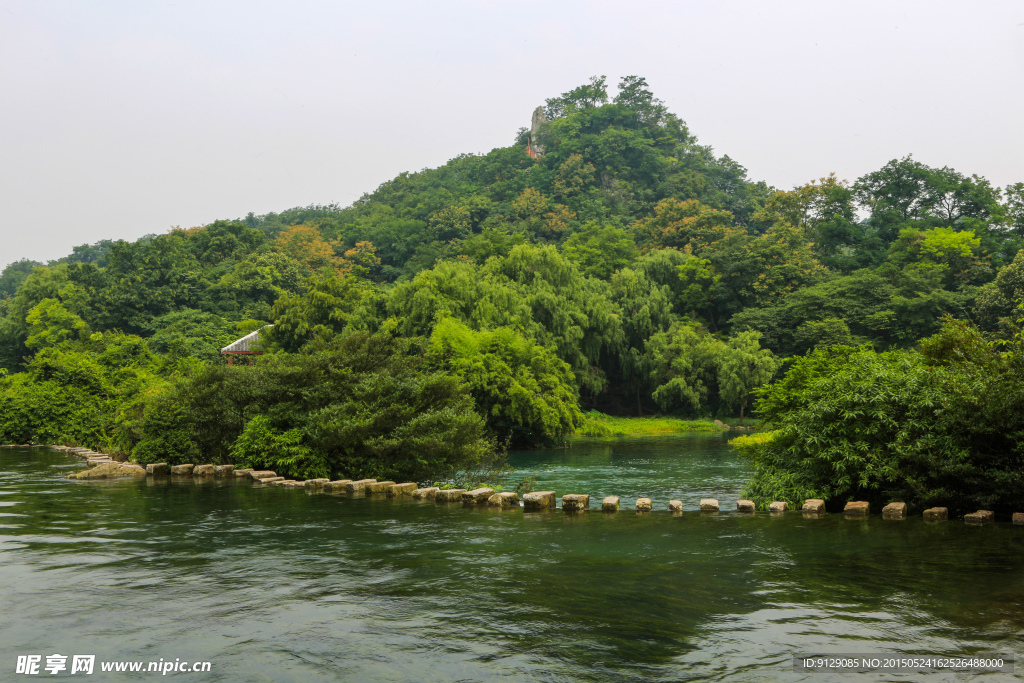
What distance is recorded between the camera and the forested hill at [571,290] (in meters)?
30.2

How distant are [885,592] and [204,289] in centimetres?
4636

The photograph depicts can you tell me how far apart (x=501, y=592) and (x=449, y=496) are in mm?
4667

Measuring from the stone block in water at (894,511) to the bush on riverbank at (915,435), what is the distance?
0.31 metres

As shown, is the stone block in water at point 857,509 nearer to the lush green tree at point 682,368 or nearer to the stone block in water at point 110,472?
the stone block in water at point 110,472

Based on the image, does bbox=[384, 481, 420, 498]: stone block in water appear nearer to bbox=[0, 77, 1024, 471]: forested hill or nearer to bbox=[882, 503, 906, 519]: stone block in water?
bbox=[882, 503, 906, 519]: stone block in water

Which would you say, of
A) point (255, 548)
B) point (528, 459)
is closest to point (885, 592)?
point (255, 548)

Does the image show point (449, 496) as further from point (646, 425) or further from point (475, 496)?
point (646, 425)

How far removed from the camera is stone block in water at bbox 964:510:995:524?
777 cm

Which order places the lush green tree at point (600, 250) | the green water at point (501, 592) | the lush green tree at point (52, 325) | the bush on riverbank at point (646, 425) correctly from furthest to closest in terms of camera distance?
the lush green tree at point (600, 250)
the lush green tree at point (52, 325)
the bush on riverbank at point (646, 425)
the green water at point (501, 592)

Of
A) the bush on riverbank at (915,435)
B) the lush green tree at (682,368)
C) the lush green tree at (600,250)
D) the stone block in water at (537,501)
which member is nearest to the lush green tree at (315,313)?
the lush green tree at (600,250)

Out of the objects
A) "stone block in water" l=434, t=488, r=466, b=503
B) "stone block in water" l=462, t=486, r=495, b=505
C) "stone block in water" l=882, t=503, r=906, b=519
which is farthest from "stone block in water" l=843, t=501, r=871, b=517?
"stone block in water" l=434, t=488, r=466, b=503

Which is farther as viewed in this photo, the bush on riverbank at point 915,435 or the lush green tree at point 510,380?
the lush green tree at point 510,380

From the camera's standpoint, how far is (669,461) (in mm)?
23062

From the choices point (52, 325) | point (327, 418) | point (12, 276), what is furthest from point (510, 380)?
point (12, 276)
